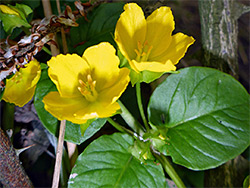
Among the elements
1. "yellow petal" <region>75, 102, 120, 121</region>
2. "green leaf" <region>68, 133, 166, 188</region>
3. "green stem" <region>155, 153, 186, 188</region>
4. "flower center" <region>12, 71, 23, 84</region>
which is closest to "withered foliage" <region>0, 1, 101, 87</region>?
"flower center" <region>12, 71, 23, 84</region>

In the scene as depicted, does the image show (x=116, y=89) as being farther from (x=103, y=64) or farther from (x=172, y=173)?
(x=172, y=173)

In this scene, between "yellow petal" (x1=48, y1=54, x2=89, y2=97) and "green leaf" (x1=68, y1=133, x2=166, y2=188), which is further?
"green leaf" (x1=68, y1=133, x2=166, y2=188)

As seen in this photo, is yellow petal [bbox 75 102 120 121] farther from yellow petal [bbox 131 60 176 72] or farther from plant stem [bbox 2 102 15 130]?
plant stem [bbox 2 102 15 130]

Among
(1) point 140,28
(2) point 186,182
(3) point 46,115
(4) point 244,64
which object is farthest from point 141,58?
(4) point 244,64

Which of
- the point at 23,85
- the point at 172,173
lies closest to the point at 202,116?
the point at 172,173

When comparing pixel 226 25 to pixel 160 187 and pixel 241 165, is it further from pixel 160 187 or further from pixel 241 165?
pixel 160 187

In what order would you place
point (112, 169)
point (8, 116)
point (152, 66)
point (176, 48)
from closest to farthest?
point (152, 66) < point (176, 48) < point (112, 169) < point (8, 116)

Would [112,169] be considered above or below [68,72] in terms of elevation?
below
